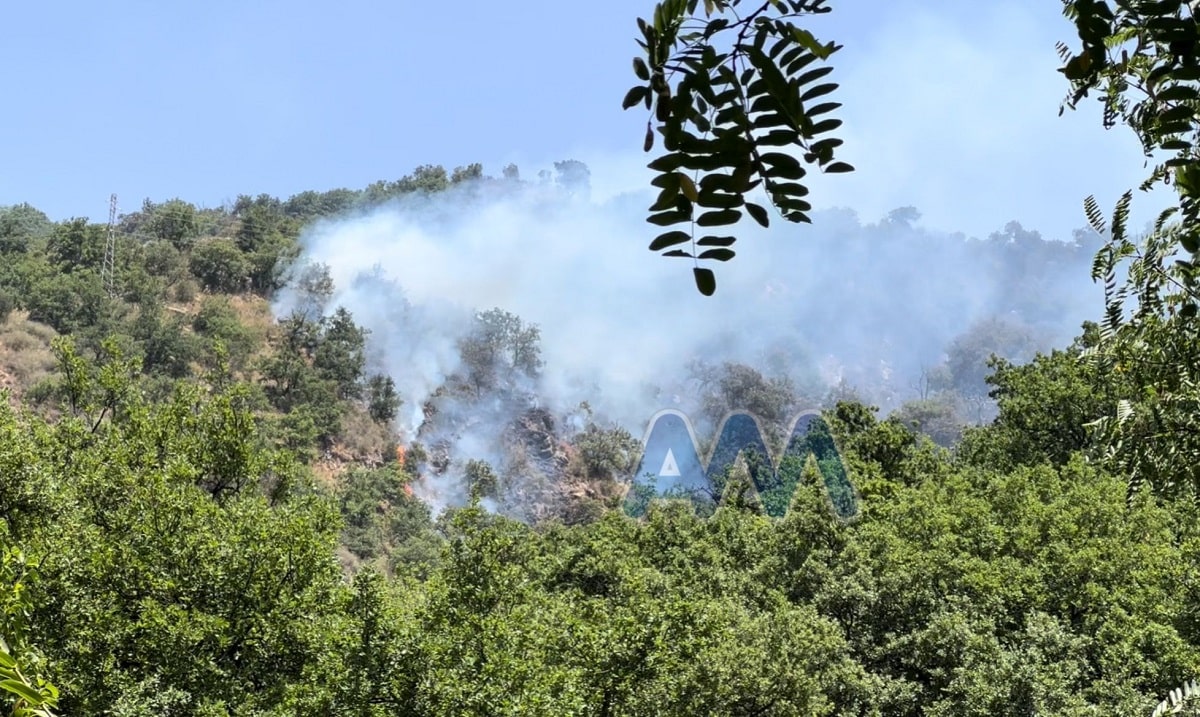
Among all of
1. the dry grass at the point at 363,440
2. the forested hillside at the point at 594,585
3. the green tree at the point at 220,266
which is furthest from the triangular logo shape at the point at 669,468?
the green tree at the point at 220,266

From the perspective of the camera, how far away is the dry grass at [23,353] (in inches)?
1630

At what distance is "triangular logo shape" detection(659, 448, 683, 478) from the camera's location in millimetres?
44250

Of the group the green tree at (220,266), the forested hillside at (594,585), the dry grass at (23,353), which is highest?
the green tree at (220,266)

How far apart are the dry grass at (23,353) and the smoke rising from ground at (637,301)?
1641 centimetres

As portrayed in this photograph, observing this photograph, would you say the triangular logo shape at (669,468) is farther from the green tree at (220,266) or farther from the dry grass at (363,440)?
the green tree at (220,266)

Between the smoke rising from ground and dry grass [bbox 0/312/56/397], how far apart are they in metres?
16.4

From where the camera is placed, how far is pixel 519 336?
2530 inches

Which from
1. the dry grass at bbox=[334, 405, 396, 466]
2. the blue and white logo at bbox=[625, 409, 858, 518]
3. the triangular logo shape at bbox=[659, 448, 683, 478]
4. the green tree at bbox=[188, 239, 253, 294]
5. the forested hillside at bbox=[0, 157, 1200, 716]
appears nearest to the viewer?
the forested hillside at bbox=[0, 157, 1200, 716]

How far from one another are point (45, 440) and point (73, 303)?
37.8 meters

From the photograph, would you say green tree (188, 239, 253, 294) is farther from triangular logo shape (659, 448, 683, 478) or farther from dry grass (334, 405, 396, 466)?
triangular logo shape (659, 448, 683, 478)

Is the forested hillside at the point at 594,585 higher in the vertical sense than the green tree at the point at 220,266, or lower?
lower

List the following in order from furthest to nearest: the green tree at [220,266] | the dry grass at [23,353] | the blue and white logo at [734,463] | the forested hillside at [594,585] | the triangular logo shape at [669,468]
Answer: the green tree at [220,266]
the triangular logo shape at [669,468]
the dry grass at [23,353]
the blue and white logo at [734,463]
the forested hillside at [594,585]

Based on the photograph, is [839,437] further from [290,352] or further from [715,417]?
[290,352]

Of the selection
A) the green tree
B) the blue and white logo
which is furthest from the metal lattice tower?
the blue and white logo
